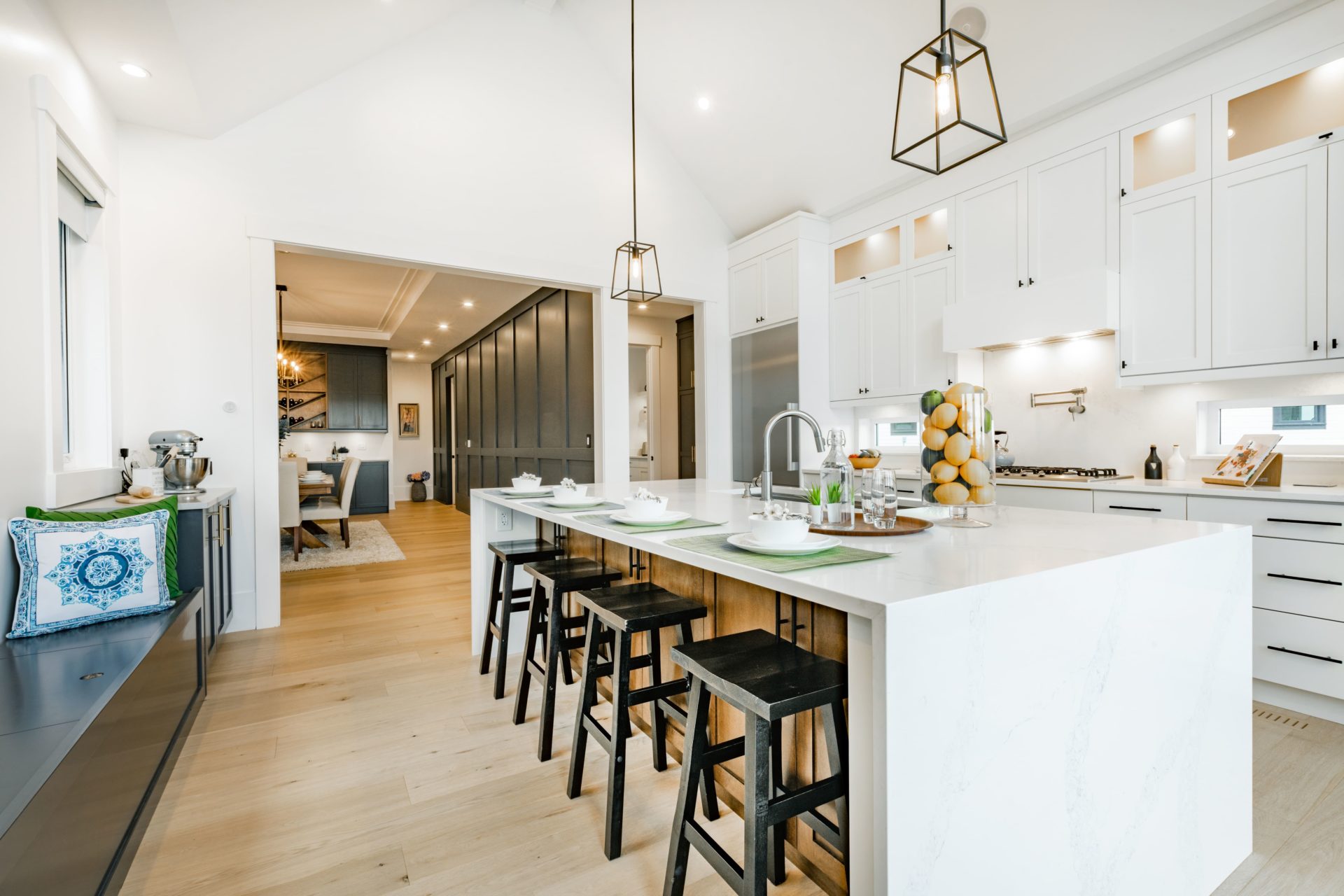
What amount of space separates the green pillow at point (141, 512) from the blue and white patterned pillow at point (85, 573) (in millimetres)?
94

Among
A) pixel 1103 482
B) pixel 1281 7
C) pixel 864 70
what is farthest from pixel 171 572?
pixel 1281 7

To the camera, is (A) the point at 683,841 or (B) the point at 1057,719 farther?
(A) the point at 683,841

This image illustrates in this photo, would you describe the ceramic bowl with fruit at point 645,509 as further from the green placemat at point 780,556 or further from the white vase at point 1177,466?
the white vase at point 1177,466

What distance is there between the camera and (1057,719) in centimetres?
111

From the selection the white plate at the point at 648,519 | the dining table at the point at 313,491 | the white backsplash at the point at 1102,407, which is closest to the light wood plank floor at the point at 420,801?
the white plate at the point at 648,519

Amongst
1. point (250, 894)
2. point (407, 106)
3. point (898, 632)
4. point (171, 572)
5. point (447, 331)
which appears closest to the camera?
point (898, 632)

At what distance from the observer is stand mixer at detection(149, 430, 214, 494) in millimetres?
3068

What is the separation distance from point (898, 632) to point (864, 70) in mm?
3905

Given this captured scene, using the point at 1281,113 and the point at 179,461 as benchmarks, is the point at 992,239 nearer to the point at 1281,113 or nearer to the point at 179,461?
the point at 1281,113

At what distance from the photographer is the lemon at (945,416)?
163cm

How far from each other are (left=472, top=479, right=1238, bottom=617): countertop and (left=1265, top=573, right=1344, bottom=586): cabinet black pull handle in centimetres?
128

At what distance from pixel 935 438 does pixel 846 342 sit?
10.4ft

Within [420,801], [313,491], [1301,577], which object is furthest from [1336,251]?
[313,491]

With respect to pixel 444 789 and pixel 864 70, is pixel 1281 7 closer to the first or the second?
pixel 864 70
